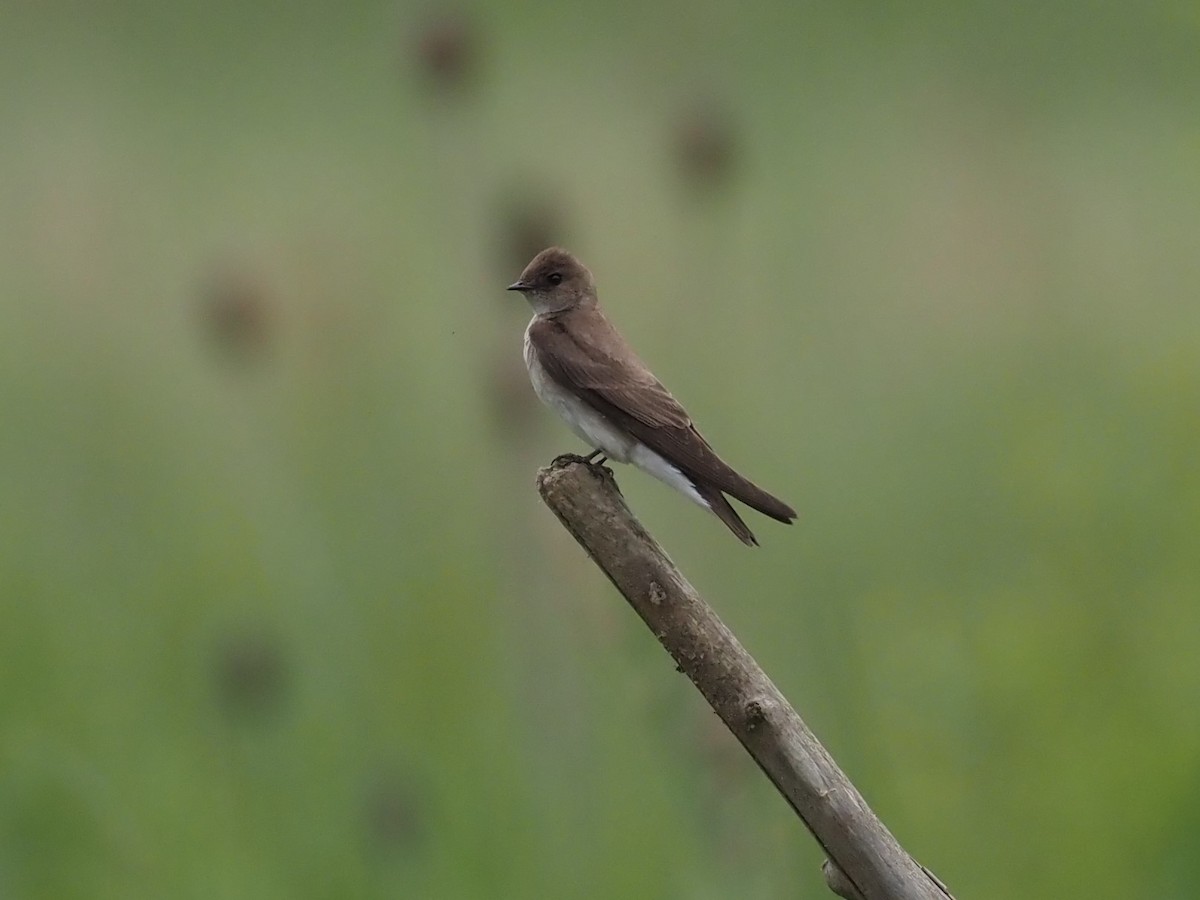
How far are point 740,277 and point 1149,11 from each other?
6208 mm

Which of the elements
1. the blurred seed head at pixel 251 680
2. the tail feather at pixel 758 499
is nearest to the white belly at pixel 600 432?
the tail feather at pixel 758 499

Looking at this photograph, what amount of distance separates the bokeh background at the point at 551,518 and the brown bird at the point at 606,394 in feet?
1.06

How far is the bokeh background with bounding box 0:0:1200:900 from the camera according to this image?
3.90 m

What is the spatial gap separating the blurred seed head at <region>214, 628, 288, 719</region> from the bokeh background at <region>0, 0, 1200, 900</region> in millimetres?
11

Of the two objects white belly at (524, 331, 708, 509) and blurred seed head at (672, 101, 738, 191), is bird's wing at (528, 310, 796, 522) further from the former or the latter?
blurred seed head at (672, 101, 738, 191)

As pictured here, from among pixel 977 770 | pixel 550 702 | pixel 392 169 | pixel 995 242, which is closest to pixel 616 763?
pixel 550 702

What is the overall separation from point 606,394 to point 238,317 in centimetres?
133

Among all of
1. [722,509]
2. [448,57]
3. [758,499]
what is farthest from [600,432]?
[448,57]

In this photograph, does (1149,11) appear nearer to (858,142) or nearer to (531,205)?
(858,142)

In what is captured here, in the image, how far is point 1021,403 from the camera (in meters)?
6.04

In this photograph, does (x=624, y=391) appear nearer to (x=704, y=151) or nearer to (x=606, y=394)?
(x=606, y=394)

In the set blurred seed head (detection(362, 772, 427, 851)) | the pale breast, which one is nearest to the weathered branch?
the pale breast

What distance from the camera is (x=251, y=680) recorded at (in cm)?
387

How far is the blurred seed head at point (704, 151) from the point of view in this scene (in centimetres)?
416
